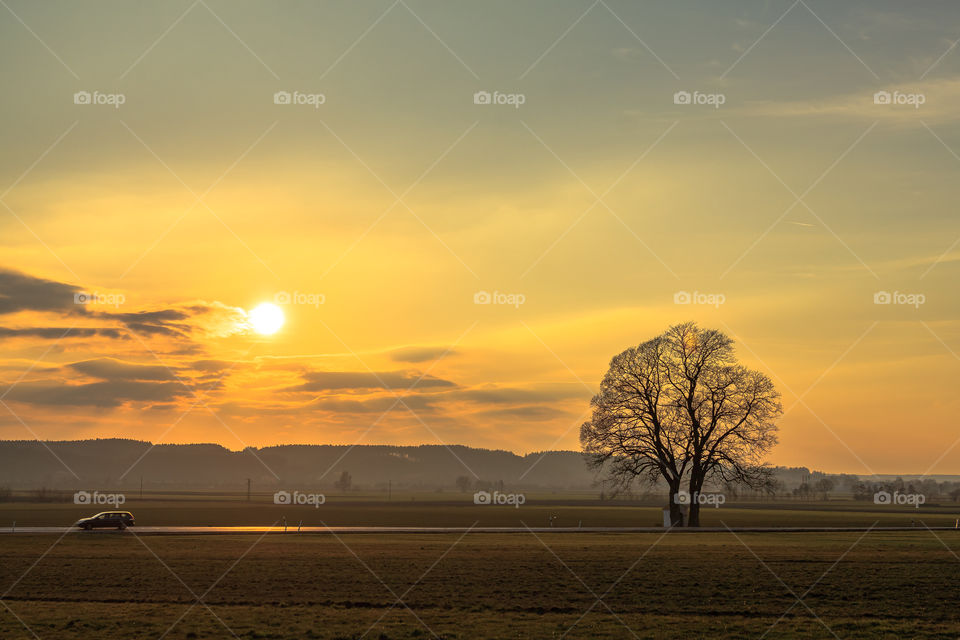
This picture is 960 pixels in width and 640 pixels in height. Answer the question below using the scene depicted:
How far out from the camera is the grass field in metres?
27.3

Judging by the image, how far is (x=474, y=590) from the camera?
34.0 metres

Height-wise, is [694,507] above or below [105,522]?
above

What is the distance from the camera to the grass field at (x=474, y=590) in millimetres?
27297

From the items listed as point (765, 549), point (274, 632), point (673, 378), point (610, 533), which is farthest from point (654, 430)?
point (274, 632)

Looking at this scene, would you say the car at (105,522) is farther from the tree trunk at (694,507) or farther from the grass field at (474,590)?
the tree trunk at (694,507)

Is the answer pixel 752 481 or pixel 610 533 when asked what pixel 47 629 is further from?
pixel 752 481

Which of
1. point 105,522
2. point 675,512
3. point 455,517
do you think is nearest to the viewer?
point 105,522

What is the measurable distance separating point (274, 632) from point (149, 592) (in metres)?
9.80

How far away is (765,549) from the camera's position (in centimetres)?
4884

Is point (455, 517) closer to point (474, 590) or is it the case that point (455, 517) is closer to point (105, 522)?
point (105, 522)

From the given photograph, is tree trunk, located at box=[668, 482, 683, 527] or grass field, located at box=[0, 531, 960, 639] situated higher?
tree trunk, located at box=[668, 482, 683, 527]

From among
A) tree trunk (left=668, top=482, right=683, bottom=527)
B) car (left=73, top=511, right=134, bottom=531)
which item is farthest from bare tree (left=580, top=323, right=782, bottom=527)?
car (left=73, top=511, right=134, bottom=531)

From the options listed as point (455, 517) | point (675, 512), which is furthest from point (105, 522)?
point (455, 517)

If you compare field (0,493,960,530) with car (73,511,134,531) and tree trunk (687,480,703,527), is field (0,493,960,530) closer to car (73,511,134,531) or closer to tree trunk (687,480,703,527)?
car (73,511,134,531)
